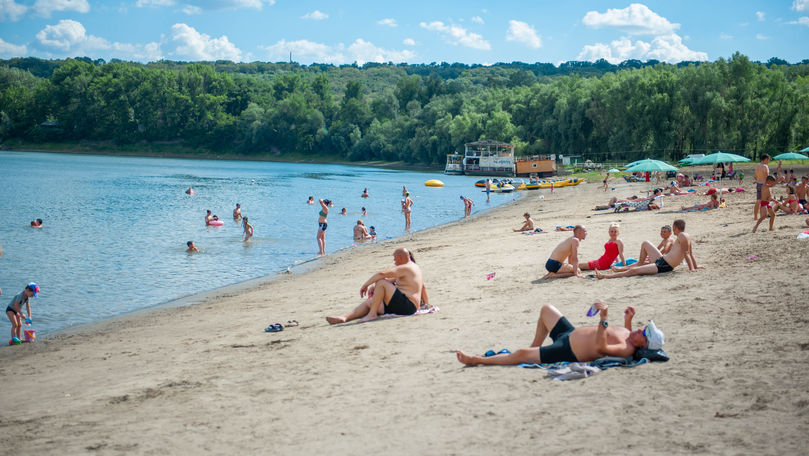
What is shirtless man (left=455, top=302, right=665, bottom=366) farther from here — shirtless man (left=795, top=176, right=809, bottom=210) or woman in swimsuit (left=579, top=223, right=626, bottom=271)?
shirtless man (left=795, top=176, right=809, bottom=210)

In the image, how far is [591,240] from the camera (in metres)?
16.8

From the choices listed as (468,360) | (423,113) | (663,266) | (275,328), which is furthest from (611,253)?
(423,113)

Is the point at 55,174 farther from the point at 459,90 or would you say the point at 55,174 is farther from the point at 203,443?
the point at 459,90

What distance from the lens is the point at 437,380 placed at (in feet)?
22.1

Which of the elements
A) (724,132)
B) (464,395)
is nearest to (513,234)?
(464,395)

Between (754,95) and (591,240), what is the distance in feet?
168

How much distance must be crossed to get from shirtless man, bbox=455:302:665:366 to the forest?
59008 mm

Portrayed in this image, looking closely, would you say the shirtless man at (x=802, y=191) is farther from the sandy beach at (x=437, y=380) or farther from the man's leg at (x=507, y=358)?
the man's leg at (x=507, y=358)

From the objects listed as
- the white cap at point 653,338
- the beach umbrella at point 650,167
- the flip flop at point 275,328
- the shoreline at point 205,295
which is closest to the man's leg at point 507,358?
the white cap at point 653,338

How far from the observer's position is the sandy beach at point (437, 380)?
524 centimetres

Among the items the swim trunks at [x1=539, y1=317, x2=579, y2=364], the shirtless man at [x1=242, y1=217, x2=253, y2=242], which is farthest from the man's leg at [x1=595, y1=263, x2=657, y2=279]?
the shirtless man at [x1=242, y1=217, x2=253, y2=242]

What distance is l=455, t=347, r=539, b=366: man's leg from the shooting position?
6.92 meters

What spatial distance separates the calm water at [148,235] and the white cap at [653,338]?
33.3 ft

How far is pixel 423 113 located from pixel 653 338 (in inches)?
4164
